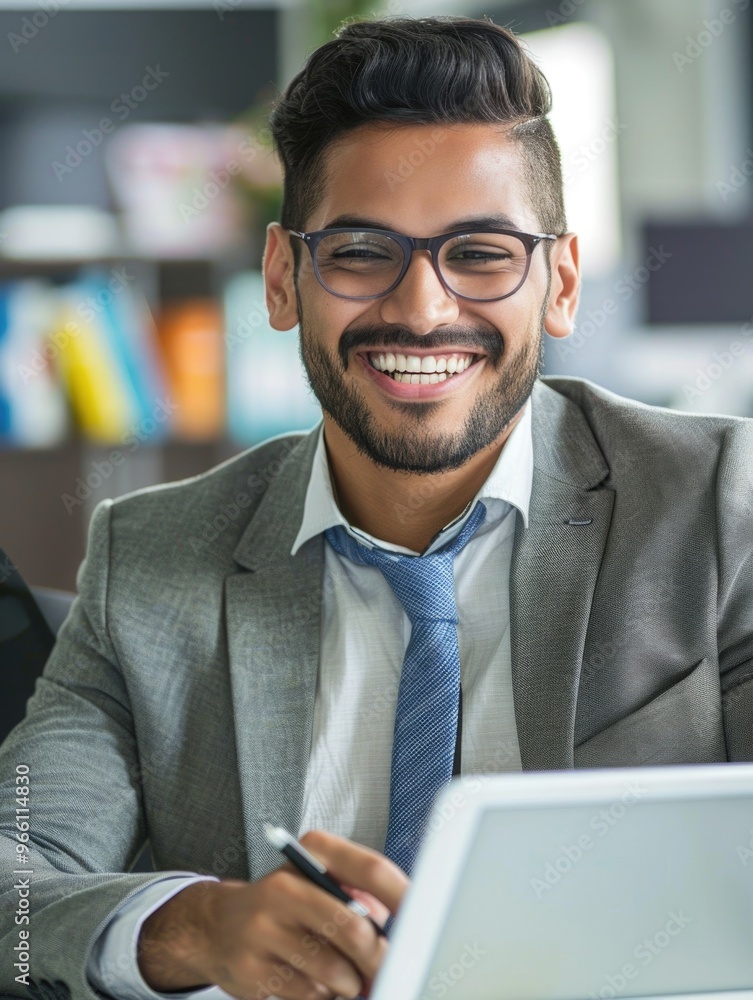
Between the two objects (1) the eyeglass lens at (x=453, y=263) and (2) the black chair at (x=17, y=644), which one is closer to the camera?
(1) the eyeglass lens at (x=453, y=263)

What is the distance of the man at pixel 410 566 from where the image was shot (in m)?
1.31

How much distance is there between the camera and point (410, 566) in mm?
1379

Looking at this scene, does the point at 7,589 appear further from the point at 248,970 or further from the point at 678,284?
the point at 678,284

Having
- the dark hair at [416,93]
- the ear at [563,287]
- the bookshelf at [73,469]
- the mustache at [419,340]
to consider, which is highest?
the dark hair at [416,93]

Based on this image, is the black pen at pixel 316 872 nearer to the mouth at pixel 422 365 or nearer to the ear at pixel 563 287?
the mouth at pixel 422 365

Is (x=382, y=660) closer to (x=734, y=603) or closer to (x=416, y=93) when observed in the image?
(x=734, y=603)

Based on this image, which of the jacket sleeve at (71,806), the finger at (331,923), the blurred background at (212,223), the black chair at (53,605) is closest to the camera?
the finger at (331,923)

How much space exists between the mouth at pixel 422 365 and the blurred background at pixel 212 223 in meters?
1.00

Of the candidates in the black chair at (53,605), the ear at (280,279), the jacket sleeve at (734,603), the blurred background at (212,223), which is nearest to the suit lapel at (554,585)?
the jacket sleeve at (734,603)

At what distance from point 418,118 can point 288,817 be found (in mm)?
800

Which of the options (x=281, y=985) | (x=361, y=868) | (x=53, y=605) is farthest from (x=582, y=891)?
(x=53, y=605)

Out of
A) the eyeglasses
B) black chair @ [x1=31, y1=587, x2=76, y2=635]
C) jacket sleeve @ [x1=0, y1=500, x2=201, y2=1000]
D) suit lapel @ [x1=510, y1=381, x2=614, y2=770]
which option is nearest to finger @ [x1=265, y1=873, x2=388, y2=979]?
jacket sleeve @ [x1=0, y1=500, x2=201, y2=1000]

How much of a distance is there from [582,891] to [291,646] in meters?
0.71

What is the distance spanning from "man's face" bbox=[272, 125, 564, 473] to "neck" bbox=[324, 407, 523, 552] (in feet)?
0.14
